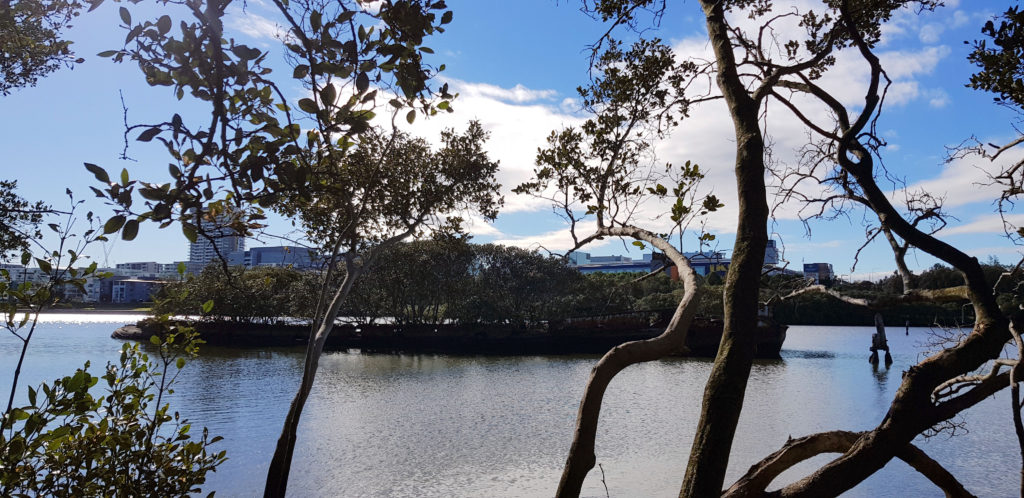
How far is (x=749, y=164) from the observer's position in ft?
7.49

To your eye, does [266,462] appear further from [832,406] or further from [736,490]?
[832,406]

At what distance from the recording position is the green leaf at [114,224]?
1.46m

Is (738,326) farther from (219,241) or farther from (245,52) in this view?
(219,241)

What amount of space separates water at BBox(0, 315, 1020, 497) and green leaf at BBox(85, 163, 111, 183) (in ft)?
11.6

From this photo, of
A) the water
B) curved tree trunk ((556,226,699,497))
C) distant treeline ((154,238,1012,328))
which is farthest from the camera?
distant treeline ((154,238,1012,328))

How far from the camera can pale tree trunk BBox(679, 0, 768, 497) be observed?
2.12m

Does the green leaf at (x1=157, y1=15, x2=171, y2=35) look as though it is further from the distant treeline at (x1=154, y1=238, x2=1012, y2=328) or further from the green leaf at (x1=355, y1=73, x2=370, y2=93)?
the distant treeline at (x1=154, y1=238, x2=1012, y2=328)

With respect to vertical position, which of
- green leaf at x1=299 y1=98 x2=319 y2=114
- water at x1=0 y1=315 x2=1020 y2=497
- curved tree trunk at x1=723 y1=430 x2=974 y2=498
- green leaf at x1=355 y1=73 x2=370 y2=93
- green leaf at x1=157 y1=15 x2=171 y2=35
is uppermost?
green leaf at x1=157 y1=15 x2=171 y2=35

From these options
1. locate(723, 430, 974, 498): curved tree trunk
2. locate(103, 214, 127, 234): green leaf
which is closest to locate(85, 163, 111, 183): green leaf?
locate(103, 214, 127, 234): green leaf

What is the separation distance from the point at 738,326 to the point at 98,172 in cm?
185

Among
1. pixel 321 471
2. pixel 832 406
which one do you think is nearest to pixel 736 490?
pixel 321 471

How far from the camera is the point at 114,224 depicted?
4.81ft

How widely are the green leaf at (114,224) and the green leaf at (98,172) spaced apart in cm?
10

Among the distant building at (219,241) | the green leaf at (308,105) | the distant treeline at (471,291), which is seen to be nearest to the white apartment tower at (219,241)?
the distant building at (219,241)
